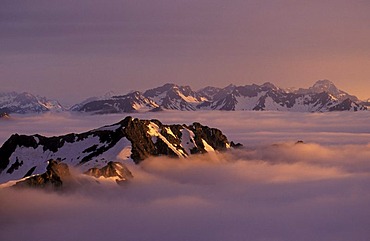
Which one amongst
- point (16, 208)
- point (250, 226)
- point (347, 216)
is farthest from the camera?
point (347, 216)

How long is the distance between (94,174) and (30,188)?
101 ft

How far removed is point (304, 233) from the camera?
167 metres

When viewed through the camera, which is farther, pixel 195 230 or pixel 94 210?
pixel 94 210

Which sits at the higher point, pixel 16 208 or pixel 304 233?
pixel 16 208

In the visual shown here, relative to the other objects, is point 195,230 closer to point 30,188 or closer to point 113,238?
point 113,238

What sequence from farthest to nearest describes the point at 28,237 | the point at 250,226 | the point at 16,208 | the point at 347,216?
the point at 347,216 < the point at 250,226 < the point at 16,208 < the point at 28,237

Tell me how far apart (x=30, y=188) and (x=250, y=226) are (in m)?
82.9

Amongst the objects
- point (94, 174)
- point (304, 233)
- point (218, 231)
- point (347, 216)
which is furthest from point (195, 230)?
point (347, 216)

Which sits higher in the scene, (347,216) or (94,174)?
(94,174)

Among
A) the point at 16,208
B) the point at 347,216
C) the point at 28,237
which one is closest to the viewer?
the point at 28,237

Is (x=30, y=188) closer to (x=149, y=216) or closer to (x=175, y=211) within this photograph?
(x=149, y=216)

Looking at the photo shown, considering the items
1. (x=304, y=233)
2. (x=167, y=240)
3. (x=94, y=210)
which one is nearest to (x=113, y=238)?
(x=167, y=240)

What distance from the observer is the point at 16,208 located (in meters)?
161

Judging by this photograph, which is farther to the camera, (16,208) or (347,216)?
(347,216)
